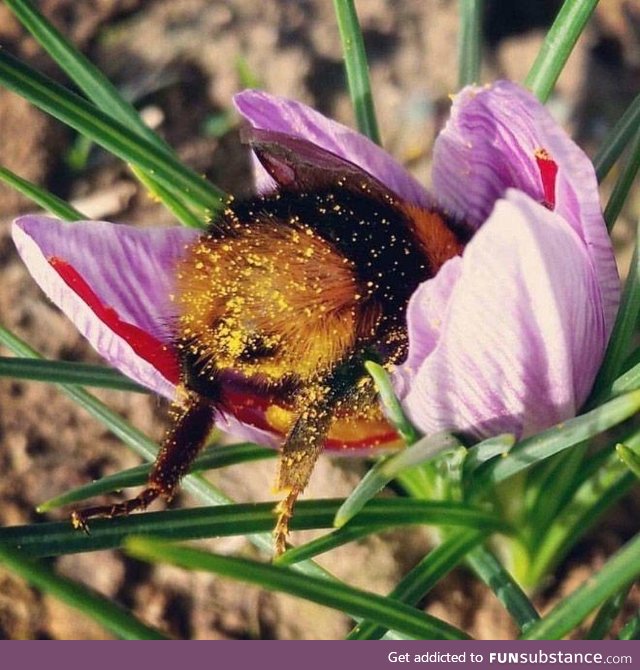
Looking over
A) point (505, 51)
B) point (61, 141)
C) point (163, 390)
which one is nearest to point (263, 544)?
point (163, 390)

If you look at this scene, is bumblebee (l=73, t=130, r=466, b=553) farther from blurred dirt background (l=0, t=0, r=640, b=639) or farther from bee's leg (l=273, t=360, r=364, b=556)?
blurred dirt background (l=0, t=0, r=640, b=639)

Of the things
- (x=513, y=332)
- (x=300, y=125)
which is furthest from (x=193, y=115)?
(x=513, y=332)

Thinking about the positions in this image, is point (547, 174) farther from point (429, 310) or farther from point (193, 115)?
point (193, 115)

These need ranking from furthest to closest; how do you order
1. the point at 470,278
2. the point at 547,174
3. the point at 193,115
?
1. the point at 193,115
2. the point at 547,174
3. the point at 470,278

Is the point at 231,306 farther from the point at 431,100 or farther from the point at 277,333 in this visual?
the point at 431,100

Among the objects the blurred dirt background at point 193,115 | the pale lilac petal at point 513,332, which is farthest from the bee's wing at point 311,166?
the blurred dirt background at point 193,115

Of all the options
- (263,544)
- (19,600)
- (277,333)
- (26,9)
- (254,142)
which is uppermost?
(26,9)

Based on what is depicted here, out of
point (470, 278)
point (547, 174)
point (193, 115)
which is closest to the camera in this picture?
point (470, 278)
